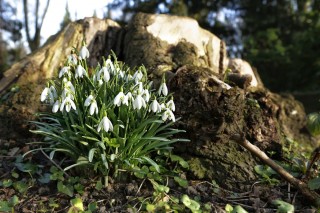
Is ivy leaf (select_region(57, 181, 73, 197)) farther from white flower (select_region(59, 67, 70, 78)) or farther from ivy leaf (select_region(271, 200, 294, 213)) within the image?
ivy leaf (select_region(271, 200, 294, 213))

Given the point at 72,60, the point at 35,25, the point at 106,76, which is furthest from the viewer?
the point at 35,25

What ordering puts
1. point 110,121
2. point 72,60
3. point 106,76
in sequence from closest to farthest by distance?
point 110,121 → point 106,76 → point 72,60

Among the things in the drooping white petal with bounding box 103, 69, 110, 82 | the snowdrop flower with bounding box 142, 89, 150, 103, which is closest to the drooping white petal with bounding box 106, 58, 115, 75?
the drooping white petal with bounding box 103, 69, 110, 82

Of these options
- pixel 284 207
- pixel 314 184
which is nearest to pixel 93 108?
pixel 284 207

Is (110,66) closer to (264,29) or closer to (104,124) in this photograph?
(104,124)

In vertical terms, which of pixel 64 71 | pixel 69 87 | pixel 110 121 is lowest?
pixel 110 121

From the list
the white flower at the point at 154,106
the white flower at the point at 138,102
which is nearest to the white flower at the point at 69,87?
the white flower at the point at 138,102
